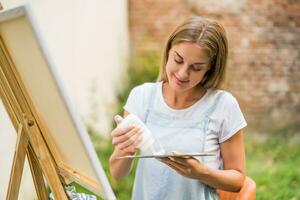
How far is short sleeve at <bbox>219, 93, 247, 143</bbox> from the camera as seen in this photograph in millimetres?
2189

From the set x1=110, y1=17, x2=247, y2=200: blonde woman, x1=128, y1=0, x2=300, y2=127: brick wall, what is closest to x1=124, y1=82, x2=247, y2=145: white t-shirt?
x1=110, y1=17, x2=247, y2=200: blonde woman

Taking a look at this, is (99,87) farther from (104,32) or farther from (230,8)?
(230,8)

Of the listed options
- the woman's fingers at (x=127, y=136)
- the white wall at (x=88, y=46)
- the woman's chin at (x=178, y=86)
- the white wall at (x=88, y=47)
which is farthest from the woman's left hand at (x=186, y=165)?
the white wall at (x=88, y=46)

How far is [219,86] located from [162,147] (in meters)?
0.27

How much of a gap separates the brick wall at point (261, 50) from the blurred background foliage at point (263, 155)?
0.58ft

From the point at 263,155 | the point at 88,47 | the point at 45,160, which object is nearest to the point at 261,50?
the point at 263,155

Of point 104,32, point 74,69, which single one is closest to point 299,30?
point 104,32

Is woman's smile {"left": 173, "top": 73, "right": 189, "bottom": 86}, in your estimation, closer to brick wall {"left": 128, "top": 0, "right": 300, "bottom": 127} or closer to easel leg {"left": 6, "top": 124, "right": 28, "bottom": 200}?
easel leg {"left": 6, "top": 124, "right": 28, "bottom": 200}

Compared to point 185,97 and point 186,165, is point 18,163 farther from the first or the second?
point 185,97

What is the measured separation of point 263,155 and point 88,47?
1536mm

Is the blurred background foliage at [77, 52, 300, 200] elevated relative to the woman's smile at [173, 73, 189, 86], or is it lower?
lower

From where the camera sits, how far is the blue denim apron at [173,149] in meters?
2.20

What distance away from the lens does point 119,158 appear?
2.19m

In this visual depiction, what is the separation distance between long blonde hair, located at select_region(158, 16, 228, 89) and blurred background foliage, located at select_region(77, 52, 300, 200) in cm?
196
